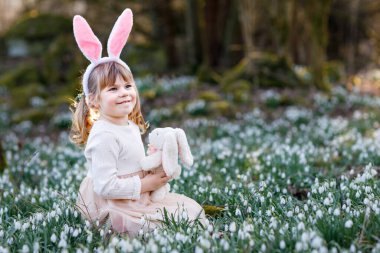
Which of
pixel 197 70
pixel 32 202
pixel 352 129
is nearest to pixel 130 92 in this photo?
pixel 32 202

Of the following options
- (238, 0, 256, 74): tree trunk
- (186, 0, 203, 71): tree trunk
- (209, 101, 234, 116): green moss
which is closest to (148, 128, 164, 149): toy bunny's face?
(209, 101, 234, 116): green moss

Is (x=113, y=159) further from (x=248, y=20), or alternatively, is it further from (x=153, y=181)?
(x=248, y=20)

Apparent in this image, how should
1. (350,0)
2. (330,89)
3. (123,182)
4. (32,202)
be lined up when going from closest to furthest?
(123,182)
(32,202)
(330,89)
(350,0)

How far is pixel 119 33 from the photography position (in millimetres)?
3586

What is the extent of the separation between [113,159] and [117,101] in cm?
39

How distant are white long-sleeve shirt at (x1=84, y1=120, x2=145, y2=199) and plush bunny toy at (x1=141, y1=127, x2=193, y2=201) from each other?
110mm

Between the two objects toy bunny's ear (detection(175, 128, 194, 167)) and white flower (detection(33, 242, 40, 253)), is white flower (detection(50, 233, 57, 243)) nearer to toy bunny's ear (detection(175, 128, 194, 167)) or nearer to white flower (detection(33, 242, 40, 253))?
white flower (detection(33, 242, 40, 253))

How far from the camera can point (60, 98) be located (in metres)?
13.0

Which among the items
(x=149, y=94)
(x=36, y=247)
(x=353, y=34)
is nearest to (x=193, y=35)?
(x=149, y=94)

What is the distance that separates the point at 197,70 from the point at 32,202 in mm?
10659

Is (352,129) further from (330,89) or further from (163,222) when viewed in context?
(163,222)

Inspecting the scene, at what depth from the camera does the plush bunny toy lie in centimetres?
353

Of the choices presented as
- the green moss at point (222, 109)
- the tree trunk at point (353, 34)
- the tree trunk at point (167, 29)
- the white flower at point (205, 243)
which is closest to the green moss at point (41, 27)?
the tree trunk at point (167, 29)

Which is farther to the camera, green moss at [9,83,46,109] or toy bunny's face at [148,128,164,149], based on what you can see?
green moss at [9,83,46,109]
